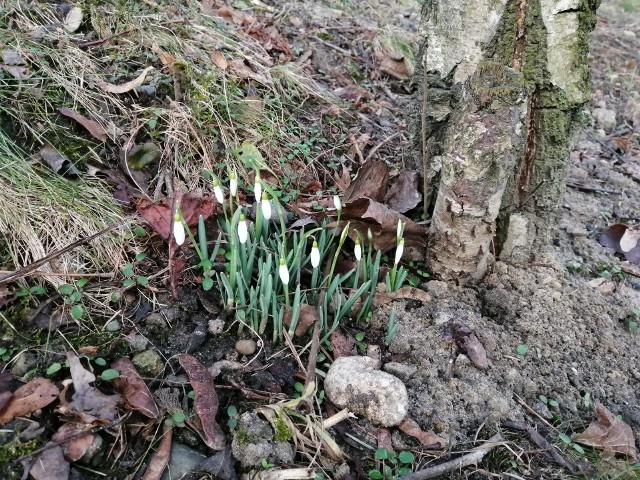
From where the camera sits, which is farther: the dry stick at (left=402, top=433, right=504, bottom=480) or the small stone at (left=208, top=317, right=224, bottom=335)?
the small stone at (left=208, top=317, right=224, bottom=335)

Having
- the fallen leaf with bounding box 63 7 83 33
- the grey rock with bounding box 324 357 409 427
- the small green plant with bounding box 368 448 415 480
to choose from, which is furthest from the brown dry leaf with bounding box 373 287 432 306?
the fallen leaf with bounding box 63 7 83 33

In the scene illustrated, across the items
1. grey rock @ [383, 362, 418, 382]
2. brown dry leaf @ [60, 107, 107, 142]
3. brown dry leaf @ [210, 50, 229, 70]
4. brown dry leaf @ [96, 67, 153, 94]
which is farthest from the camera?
brown dry leaf @ [210, 50, 229, 70]

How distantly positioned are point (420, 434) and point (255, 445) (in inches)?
21.8

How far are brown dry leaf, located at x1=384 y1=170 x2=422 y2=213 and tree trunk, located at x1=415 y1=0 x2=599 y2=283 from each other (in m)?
0.07

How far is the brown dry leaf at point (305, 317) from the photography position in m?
2.01

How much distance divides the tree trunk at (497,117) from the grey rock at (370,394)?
0.70 metres

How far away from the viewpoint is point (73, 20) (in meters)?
3.01

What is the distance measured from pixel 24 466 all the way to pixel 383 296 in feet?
4.48

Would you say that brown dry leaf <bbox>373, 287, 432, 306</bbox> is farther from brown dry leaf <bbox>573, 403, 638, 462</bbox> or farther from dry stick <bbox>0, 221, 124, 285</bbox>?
dry stick <bbox>0, 221, 124, 285</bbox>

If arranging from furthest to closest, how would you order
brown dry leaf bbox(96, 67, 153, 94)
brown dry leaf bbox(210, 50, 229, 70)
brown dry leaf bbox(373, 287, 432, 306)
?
brown dry leaf bbox(210, 50, 229, 70) → brown dry leaf bbox(96, 67, 153, 94) → brown dry leaf bbox(373, 287, 432, 306)

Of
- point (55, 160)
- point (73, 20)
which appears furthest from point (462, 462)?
point (73, 20)

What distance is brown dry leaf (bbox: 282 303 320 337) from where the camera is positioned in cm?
201

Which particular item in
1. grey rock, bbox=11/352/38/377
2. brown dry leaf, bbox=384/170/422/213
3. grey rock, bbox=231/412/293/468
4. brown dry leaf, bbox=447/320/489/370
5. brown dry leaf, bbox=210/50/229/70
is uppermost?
brown dry leaf, bbox=210/50/229/70

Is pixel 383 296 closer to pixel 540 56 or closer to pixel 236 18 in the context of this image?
pixel 540 56
